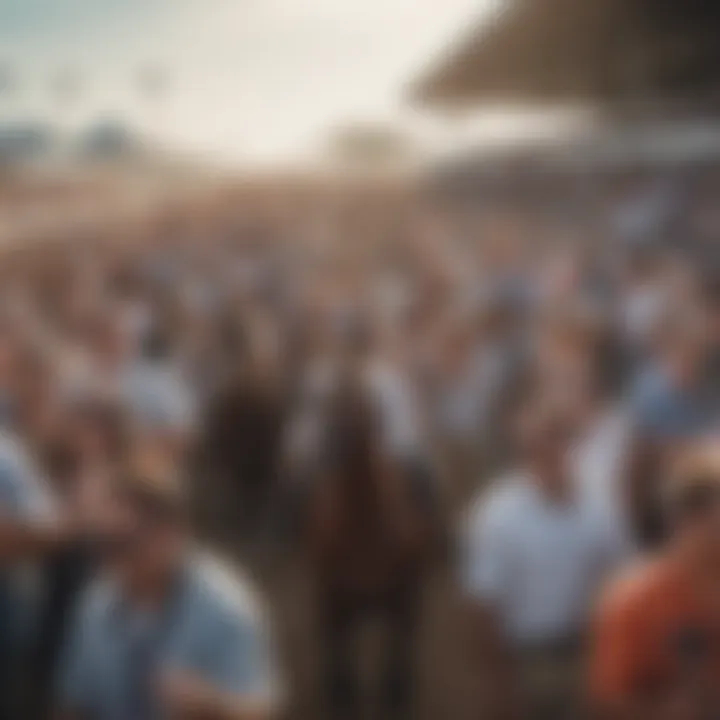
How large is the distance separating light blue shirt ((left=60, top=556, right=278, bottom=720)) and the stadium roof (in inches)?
33.2

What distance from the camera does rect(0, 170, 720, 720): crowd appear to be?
2289mm

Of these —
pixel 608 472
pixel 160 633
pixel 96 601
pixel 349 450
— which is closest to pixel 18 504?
pixel 96 601

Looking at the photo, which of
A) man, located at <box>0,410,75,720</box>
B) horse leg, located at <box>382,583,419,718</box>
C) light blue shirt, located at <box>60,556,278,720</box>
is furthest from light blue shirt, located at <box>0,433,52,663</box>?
horse leg, located at <box>382,583,419,718</box>

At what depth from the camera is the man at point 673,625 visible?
87.6 inches

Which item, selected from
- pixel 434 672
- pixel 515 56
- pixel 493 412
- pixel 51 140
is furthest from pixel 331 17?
pixel 434 672

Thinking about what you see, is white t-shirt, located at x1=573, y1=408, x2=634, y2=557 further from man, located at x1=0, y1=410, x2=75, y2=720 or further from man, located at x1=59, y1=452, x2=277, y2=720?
man, located at x1=0, y1=410, x2=75, y2=720

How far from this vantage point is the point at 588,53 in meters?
2.36

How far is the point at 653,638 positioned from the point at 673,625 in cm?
3

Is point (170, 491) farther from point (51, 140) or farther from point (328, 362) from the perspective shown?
point (51, 140)

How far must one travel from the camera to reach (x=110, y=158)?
2.40 metres

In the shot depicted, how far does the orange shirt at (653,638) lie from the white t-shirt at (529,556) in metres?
0.06

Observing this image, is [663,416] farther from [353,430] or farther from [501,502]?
[353,430]

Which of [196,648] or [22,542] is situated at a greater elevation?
[22,542]

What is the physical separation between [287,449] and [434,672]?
1.33 feet
